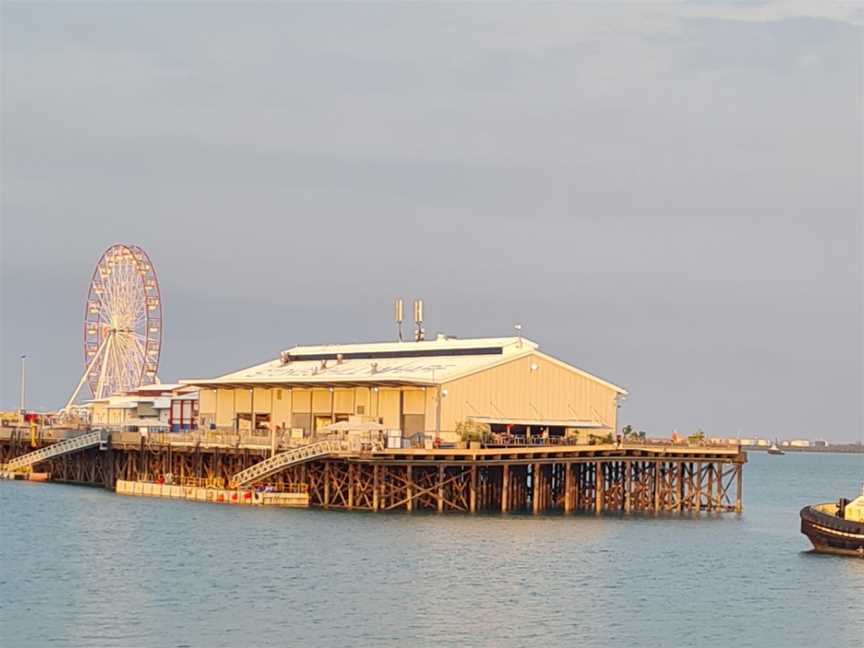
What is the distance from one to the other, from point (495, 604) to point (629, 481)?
36.3 metres

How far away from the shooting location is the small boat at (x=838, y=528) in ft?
225

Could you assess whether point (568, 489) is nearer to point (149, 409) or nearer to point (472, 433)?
point (472, 433)

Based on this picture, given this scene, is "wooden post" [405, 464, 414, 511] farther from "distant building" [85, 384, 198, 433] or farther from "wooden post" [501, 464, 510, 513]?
"distant building" [85, 384, 198, 433]

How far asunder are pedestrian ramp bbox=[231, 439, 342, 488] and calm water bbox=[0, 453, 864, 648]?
374 centimetres

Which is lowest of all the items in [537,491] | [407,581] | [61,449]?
[407,581]

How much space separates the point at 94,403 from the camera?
429 feet

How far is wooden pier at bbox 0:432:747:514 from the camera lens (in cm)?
8419

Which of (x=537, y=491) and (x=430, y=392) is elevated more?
(x=430, y=392)

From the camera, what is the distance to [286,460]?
283ft

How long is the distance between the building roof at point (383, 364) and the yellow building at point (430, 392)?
0.08 meters

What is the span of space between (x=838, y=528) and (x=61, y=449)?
57674mm

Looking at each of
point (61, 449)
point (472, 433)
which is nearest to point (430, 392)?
point (472, 433)

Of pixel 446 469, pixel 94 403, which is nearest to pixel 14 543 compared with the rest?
pixel 446 469

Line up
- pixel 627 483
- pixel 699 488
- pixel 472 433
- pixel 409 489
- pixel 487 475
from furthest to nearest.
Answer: pixel 699 488
pixel 627 483
pixel 487 475
pixel 472 433
pixel 409 489
